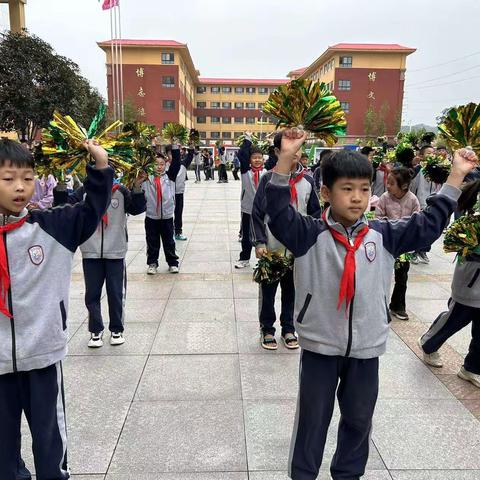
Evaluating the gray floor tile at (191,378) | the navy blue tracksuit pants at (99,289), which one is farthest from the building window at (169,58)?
the gray floor tile at (191,378)

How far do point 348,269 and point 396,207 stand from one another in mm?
3104

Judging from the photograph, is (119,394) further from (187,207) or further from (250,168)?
(187,207)

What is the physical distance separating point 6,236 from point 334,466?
1.99 metres

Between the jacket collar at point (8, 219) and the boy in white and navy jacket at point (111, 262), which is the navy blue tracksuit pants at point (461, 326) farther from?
the jacket collar at point (8, 219)

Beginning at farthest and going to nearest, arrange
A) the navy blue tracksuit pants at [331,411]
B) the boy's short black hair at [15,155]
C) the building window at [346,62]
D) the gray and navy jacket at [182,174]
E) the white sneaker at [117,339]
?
the building window at [346,62] → the gray and navy jacket at [182,174] → the white sneaker at [117,339] → the navy blue tracksuit pants at [331,411] → the boy's short black hair at [15,155]

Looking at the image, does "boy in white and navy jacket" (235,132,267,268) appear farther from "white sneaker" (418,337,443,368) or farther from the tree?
the tree

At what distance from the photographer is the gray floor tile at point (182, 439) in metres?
2.75

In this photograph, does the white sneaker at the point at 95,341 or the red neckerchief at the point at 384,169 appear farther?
the red neckerchief at the point at 384,169

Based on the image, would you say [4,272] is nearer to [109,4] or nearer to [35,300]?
[35,300]

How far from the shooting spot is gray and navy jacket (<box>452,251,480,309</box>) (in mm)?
3602

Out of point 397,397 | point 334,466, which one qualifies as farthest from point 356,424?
point 397,397

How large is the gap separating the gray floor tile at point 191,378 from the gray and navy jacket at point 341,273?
1.45 metres

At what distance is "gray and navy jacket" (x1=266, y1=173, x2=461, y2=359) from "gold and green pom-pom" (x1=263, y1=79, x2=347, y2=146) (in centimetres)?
72

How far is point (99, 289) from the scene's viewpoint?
4.53m
